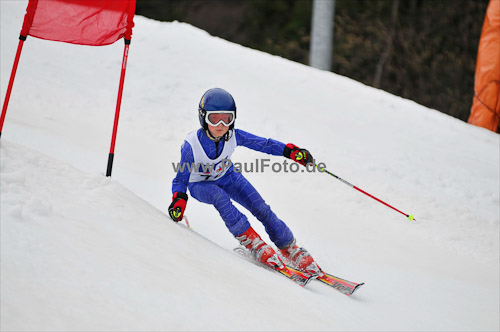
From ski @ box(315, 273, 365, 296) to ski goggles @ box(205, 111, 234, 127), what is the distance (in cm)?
131

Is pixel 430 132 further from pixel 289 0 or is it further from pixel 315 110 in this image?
pixel 289 0

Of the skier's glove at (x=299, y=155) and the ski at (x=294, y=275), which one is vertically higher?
the skier's glove at (x=299, y=155)

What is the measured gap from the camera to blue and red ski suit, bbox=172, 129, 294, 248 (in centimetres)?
363

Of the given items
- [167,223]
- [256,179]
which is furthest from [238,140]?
[256,179]

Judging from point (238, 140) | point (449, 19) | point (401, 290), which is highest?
point (449, 19)

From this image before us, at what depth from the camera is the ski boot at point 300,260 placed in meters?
3.70

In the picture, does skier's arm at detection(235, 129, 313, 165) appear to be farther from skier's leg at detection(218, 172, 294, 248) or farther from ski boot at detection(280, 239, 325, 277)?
ski boot at detection(280, 239, 325, 277)

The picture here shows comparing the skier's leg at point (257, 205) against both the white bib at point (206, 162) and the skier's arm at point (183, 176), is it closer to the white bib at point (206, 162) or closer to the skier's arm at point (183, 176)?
the white bib at point (206, 162)

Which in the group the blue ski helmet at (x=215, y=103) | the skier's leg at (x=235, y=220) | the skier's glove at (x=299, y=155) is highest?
the blue ski helmet at (x=215, y=103)

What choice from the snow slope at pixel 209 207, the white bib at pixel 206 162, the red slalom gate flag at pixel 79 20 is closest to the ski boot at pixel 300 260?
the snow slope at pixel 209 207

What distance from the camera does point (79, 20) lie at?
11.1ft

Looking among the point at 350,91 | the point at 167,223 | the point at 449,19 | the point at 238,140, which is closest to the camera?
the point at 167,223

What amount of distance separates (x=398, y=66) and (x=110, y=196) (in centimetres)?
1338

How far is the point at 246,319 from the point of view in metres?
2.38
